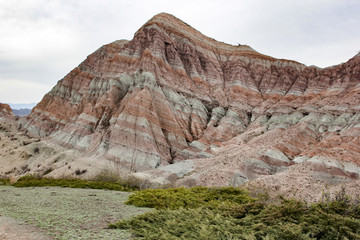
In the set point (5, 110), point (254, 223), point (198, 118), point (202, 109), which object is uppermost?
point (202, 109)

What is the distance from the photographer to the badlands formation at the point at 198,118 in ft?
112

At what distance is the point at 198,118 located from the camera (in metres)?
56.8

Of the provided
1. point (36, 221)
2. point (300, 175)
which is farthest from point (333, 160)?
point (36, 221)

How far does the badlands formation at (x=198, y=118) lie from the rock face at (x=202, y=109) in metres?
0.23

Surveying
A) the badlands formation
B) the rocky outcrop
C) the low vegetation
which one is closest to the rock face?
the badlands formation

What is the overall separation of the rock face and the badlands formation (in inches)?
8.9

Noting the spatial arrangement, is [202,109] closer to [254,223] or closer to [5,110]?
[254,223]

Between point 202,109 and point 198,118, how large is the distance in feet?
12.0

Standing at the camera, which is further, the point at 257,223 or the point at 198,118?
the point at 198,118

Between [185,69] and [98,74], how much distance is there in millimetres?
22994

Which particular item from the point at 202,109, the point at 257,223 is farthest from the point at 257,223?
the point at 202,109

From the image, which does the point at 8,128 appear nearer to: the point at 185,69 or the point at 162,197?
the point at 185,69

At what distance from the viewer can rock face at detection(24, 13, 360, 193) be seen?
3709 cm

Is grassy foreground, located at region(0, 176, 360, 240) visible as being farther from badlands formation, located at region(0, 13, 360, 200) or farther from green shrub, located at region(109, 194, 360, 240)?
badlands formation, located at region(0, 13, 360, 200)
